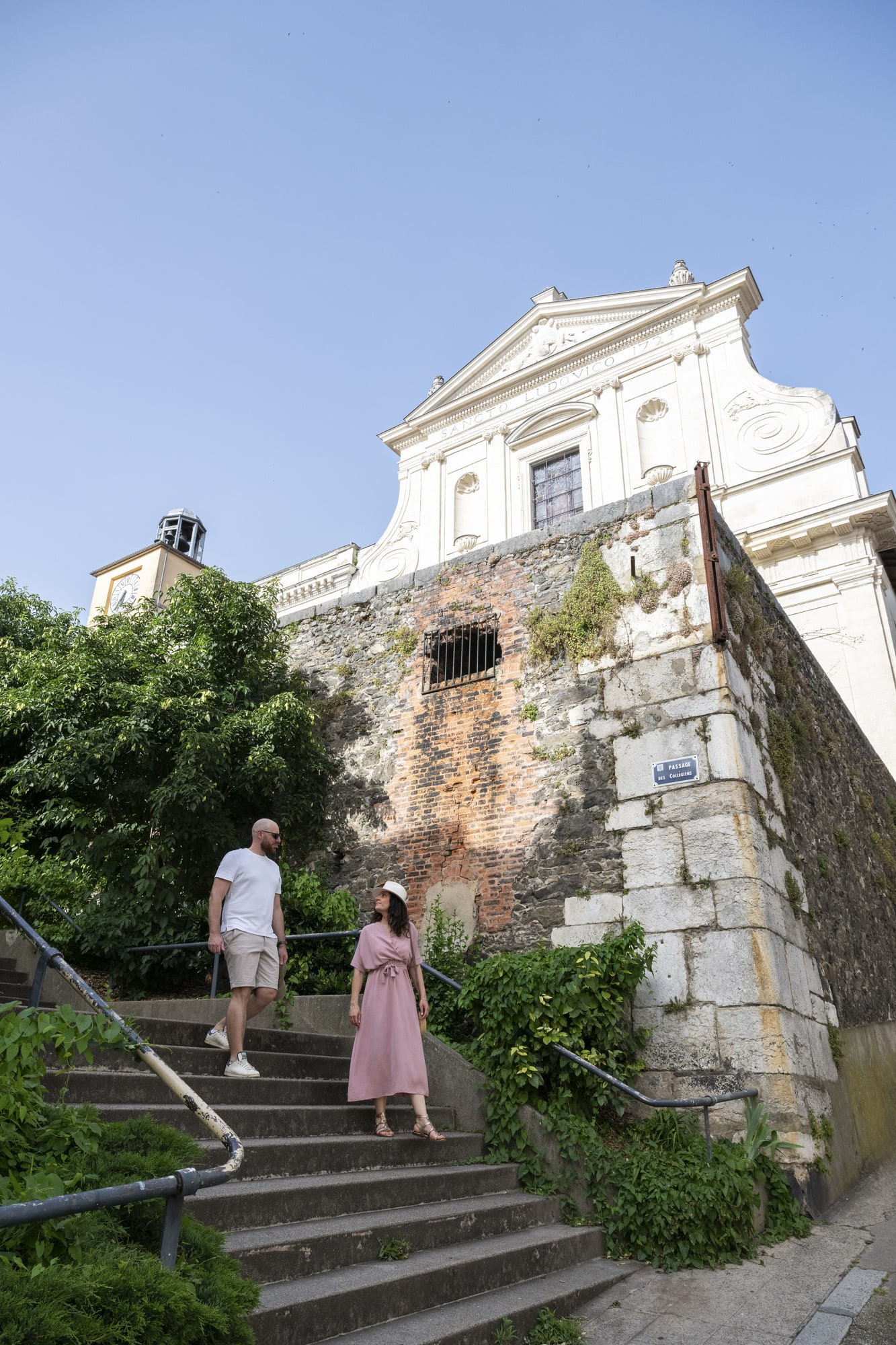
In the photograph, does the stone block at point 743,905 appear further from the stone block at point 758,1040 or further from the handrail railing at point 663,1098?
the handrail railing at point 663,1098

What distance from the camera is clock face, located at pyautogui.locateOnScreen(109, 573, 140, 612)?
23.7 metres

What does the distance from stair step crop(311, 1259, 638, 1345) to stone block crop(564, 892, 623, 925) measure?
2628mm

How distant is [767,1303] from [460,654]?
5924 mm

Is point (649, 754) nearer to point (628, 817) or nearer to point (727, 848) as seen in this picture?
point (628, 817)

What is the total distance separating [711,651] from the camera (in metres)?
7.33

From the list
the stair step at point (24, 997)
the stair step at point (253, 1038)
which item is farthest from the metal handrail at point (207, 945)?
the stair step at point (24, 997)

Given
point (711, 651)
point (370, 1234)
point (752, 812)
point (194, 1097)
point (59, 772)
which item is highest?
point (711, 651)

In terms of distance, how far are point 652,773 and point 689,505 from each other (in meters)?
2.43

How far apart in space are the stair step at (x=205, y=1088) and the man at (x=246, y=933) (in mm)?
177

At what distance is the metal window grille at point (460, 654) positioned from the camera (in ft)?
29.3

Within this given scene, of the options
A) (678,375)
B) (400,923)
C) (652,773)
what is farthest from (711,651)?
(678,375)

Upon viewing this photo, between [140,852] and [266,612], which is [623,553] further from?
[140,852]

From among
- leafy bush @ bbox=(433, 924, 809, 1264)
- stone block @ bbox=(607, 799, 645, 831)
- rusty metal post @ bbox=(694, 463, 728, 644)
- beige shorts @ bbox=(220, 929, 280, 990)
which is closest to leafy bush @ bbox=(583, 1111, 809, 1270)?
leafy bush @ bbox=(433, 924, 809, 1264)

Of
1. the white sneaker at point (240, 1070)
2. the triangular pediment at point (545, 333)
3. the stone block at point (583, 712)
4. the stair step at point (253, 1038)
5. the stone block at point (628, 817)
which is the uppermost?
the triangular pediment at point (545, 333)
